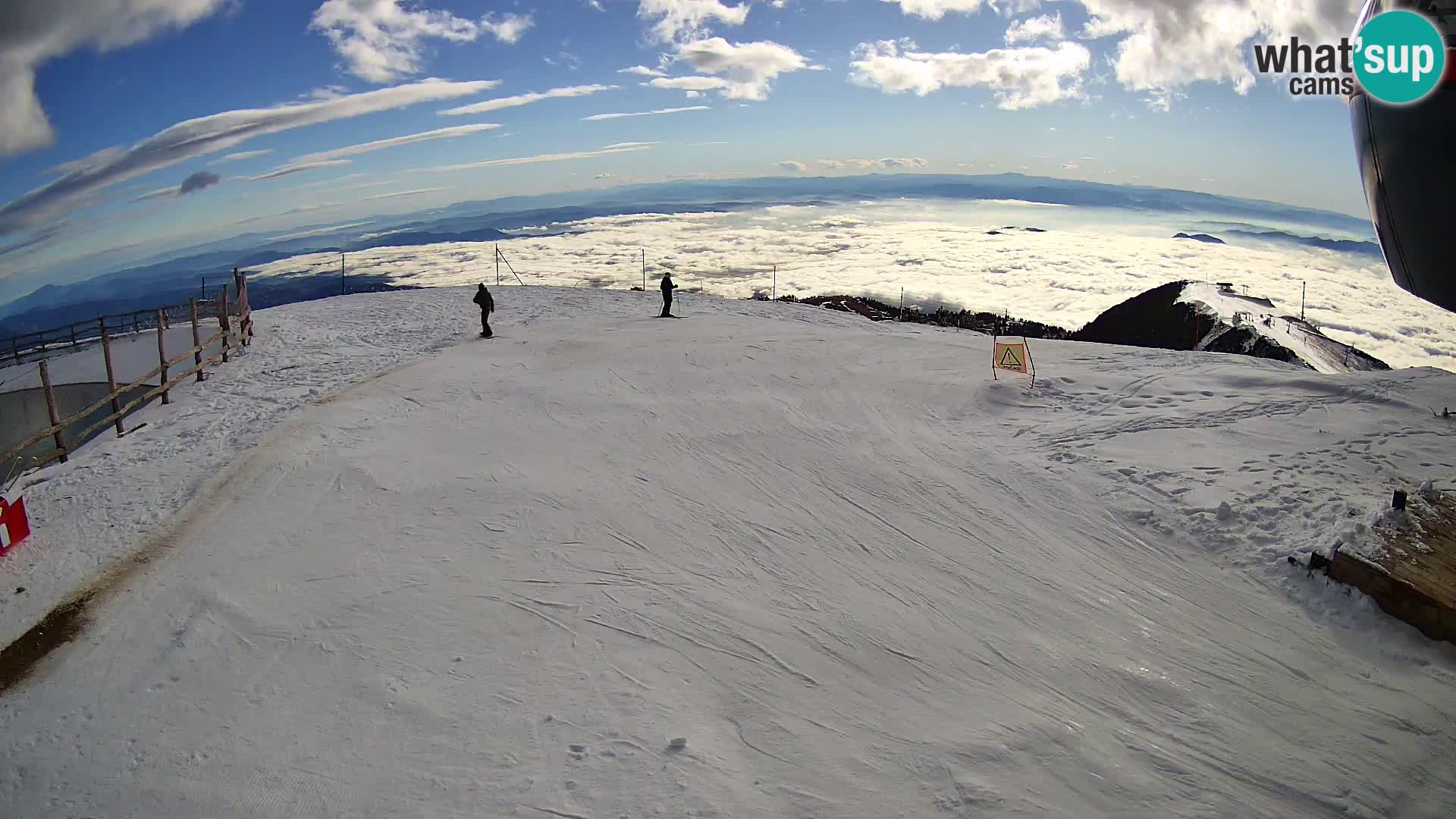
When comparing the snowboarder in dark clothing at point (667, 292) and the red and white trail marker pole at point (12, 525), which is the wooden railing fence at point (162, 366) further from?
the snowboarder in dark clothing at point (667, 292)

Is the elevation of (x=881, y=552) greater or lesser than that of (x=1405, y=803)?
greater

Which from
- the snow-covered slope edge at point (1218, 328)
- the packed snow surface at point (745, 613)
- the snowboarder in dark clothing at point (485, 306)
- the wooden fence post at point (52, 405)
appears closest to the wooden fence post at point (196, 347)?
the packed snow surface at point (745, 613)

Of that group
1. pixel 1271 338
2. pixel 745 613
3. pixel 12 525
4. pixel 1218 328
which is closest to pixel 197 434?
pixel 12 525

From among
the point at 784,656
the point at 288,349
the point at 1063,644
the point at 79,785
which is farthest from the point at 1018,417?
the point at 288,349

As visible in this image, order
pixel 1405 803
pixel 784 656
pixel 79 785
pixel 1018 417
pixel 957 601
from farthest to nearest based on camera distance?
pixel 1018 417 → pixel 957 601 → pixel 784 656 → pixel 79 785 → pixel 1405 803

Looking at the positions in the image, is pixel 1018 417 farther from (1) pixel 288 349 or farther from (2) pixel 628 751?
(1) pixel 288 349

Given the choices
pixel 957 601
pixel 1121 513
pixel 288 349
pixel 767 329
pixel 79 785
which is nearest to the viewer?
pixel 79 785

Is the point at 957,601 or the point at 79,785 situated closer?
the point at 79,785
